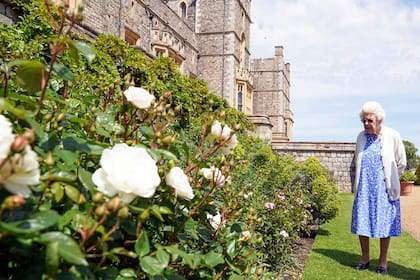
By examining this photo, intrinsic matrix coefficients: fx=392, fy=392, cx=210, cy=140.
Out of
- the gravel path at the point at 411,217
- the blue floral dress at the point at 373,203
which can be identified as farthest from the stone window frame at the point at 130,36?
the blue floral dress at the point at 373,203

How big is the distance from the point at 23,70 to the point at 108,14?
12670 millimetres

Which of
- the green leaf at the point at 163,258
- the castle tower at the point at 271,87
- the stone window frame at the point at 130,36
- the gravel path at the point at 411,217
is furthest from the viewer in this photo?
the castle tower at the point at 271,87

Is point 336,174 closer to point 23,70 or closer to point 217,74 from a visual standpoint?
point 217,74

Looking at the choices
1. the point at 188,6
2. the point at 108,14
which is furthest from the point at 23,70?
the point at 188,6

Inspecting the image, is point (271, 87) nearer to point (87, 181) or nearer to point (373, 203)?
point (373, 203)

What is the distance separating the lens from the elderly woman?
448 cm

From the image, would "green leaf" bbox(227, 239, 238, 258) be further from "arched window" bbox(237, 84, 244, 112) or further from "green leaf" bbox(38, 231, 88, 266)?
"arched window" bbox(237, 84, 244, 112)

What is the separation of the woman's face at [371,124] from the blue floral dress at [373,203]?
0.11m

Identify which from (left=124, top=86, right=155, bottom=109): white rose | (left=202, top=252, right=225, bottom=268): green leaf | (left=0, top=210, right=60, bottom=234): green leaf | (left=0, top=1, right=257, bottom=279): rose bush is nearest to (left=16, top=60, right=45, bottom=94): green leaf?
(left=0, top=1, right=257, bottom=279): rose bush

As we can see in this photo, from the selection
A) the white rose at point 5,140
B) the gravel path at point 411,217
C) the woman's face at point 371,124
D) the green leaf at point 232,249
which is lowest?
the gravel path at point 411,217

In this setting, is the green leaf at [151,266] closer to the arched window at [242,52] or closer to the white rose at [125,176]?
the white rose at [125,176]

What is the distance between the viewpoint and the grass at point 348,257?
4.53 meters

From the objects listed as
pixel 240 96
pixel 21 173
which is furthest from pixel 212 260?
pixel 240 96

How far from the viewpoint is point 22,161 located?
0.70 m
